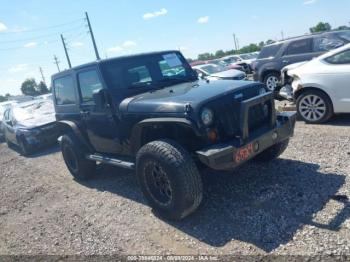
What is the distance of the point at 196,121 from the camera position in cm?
377

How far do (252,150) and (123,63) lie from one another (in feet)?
7.77

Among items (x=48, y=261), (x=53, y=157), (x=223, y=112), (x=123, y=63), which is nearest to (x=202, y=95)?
(x=223, y=112)

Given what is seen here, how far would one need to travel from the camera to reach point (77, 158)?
20.1 ft

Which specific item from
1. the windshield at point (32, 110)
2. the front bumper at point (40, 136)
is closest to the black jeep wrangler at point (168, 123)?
the front bumper at point (40, 136)

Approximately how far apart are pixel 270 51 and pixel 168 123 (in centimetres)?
826

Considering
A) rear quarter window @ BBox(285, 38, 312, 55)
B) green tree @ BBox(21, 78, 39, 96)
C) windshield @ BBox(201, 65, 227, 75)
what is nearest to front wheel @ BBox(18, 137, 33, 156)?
rear quarter window @ BBox(285, 38, 312, 55)

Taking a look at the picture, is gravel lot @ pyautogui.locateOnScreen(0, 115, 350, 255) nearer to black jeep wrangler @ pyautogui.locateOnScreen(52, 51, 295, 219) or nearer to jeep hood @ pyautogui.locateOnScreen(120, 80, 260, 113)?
black jeep wrangler @ pyautogui.locateOnScreen(52, 51, 295, 219)

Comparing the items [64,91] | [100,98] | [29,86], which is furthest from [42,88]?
[100,98]

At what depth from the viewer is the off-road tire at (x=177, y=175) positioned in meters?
3.78

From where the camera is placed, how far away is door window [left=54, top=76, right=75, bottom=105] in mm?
6004

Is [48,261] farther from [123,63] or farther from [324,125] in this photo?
[324,125]

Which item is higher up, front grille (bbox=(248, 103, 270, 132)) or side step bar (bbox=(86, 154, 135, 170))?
front grille (bbox=(248, 103, 270, 132))

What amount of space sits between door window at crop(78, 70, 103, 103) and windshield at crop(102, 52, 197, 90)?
0.22m

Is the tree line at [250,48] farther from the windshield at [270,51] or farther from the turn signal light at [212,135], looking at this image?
the turn signal light at [212,135]
